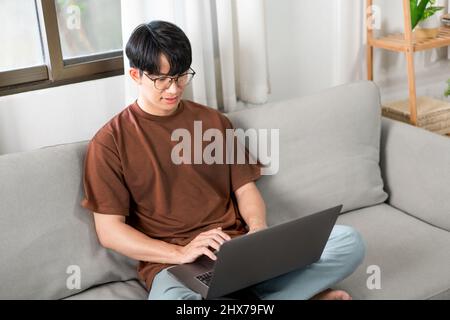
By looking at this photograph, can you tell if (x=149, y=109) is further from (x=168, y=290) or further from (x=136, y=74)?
Answer: (x=168, y=290)

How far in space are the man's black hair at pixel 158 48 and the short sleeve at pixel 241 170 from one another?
0.97 ft

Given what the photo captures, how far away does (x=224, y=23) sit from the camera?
7.50ft

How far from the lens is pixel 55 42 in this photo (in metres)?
2.13

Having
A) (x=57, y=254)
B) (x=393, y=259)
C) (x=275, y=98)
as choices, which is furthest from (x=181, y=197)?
Answer: (x=275, y=98)

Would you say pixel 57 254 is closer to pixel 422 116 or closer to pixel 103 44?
pixel 103 44

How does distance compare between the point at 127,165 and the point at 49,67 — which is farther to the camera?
the point at 49,67

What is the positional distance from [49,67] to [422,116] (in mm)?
1502

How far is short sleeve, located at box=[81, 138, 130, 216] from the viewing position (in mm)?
1765

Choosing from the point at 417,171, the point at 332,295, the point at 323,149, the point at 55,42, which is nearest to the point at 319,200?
the point at 323,149

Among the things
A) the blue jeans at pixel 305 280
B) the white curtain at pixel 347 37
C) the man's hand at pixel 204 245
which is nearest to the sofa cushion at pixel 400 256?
the blue jeans at pixel 305 280

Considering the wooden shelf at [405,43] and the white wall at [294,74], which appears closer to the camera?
the white wall at [294,74]

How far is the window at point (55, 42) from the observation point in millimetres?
2102

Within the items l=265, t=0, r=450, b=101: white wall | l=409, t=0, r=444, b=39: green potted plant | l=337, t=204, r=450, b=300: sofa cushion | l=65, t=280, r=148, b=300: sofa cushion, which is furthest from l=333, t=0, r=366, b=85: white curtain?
l=65, t=280, r=148, b=300: sofa cushion

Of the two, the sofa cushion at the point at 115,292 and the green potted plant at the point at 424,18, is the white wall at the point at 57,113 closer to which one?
the sofa cushion at the point at 115,292
